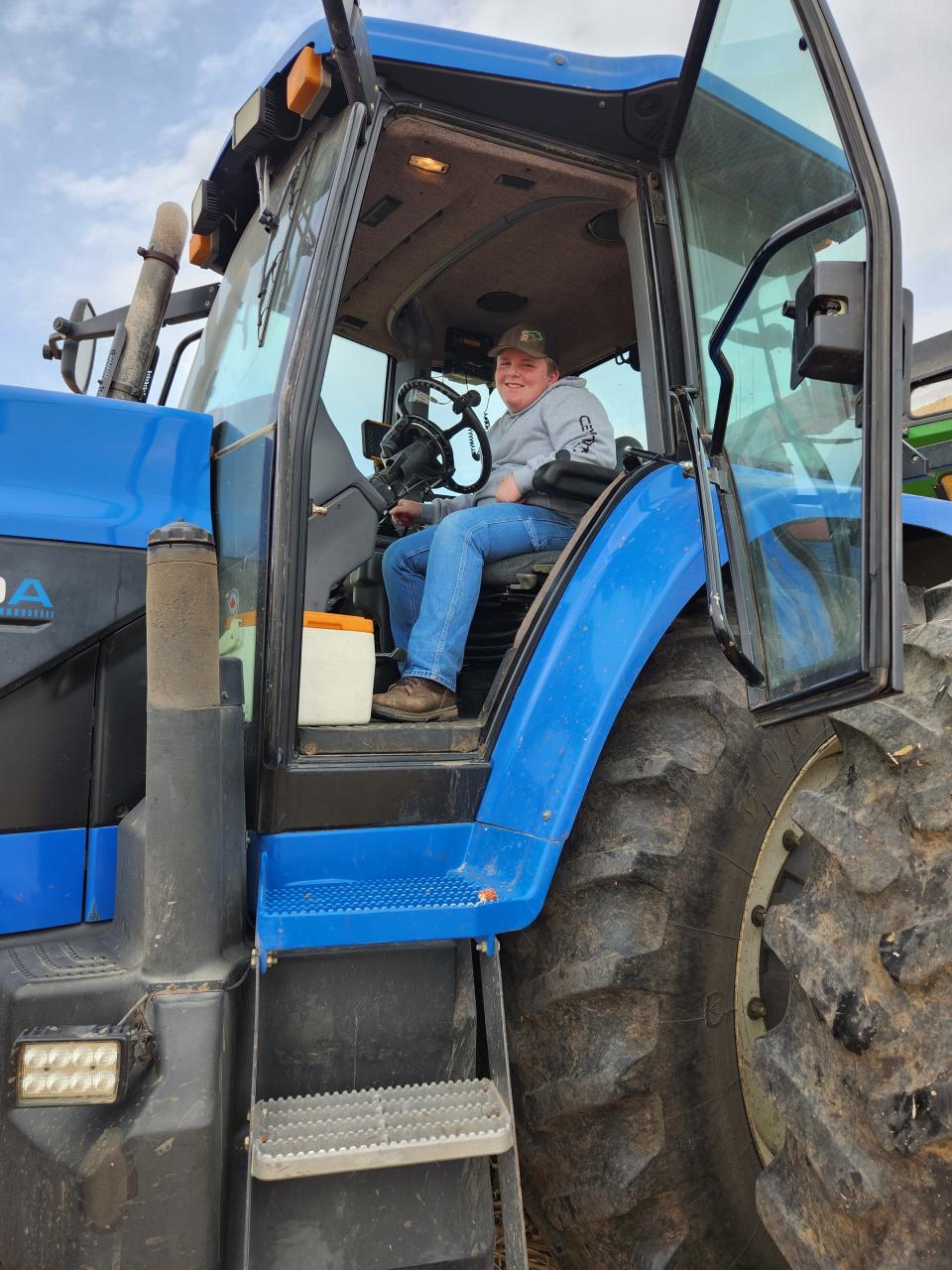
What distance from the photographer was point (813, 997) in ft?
4.60

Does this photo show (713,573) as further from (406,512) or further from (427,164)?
(406,512)

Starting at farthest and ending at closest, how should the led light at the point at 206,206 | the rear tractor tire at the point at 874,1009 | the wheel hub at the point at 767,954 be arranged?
1. the led light at the point at 206,206
2. the wheel hub at the point at 767,954
3. the rear tractor tire at the point at 874,1009

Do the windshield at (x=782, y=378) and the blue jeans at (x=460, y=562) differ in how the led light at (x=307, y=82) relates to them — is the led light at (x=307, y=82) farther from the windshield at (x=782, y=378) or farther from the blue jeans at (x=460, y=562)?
the blue jeans at (x=460, y=562)

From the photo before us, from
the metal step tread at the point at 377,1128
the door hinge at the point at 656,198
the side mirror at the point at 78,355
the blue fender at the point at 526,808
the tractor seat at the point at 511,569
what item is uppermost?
the door hinge at the point at 656,198

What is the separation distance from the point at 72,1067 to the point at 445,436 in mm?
2081

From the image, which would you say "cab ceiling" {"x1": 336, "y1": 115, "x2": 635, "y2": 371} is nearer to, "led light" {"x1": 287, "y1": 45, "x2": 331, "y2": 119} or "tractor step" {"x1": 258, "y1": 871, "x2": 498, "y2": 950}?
"led light" {"x1": 287, "y1": 45, "x2": 331, "y2": 119}

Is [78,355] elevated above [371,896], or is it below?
above

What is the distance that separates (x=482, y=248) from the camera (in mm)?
A: 2824

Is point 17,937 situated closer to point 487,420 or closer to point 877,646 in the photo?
point 877,646

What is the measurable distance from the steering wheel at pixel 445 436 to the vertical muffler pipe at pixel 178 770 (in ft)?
4.94

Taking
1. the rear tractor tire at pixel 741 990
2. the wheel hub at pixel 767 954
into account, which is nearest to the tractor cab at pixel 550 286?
the rear tractor tire at pixel 741 990

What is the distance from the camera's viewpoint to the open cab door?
4.62 ft

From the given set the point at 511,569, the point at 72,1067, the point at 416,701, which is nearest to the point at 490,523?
the point at 511,569

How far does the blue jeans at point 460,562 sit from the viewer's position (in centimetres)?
221
